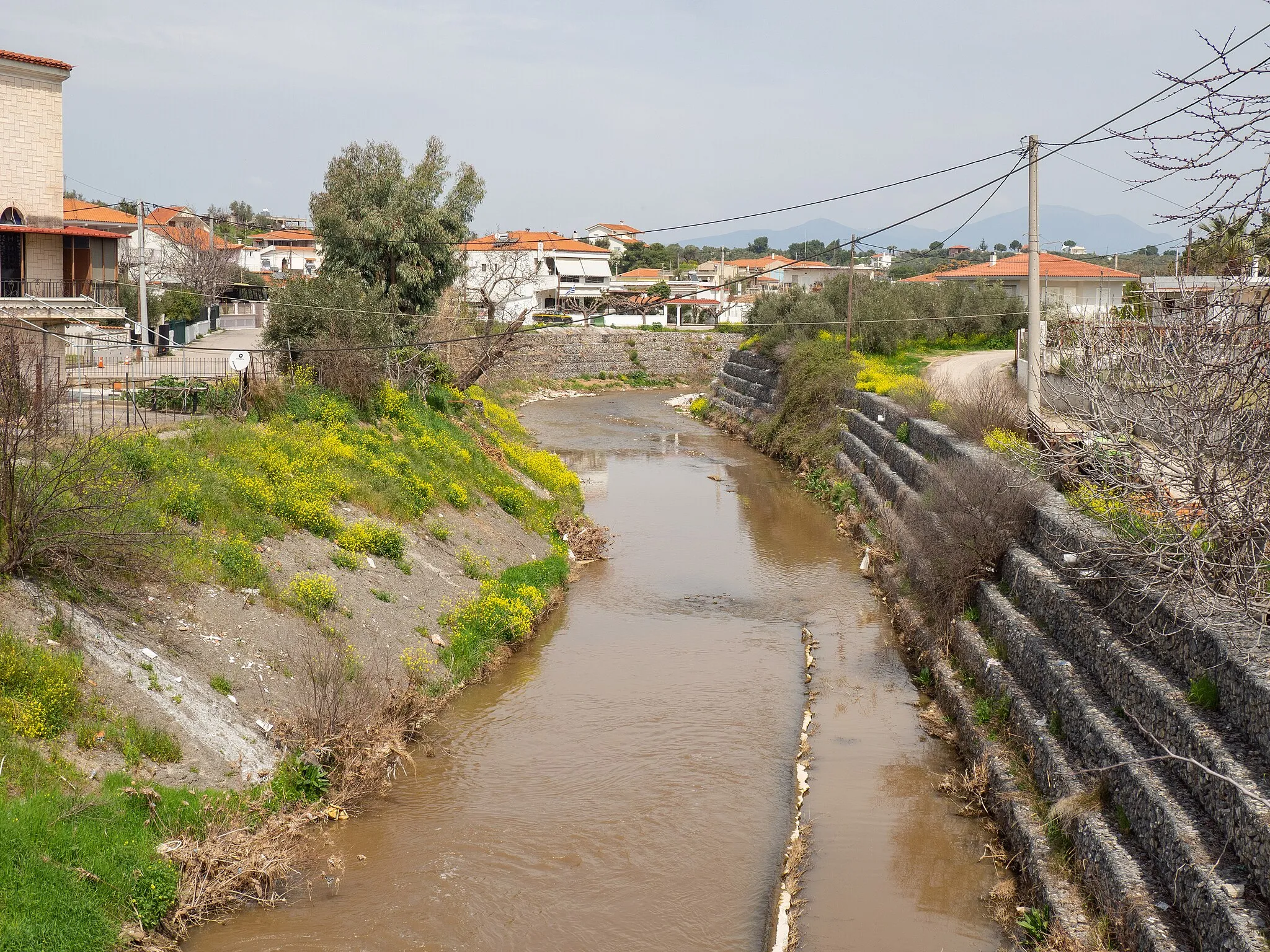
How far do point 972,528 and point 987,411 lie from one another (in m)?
6.80

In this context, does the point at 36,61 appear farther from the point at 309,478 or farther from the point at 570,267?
the point at 570,267

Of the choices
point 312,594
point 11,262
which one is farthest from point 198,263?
point 312,594

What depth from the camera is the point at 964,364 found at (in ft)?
149

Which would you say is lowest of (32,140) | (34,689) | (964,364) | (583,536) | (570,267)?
(583,536)

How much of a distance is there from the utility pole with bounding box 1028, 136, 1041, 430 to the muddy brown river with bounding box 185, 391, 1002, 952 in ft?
16.9

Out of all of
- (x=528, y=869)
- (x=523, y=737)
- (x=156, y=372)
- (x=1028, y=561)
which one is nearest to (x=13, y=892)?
(x=528, y=869)

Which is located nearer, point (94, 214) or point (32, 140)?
point (32, 140)

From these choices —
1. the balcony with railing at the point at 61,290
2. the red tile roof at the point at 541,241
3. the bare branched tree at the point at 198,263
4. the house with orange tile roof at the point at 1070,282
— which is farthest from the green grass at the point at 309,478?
the red tile roof at the point at 541,241

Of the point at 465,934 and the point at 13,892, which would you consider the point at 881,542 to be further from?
the point at 13,892

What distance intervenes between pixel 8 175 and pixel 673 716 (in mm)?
28182

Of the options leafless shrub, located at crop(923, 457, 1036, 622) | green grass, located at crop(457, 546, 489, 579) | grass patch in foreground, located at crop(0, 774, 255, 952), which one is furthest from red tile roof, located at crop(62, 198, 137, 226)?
grass patch in foreground, located at crop(0, 774, 255, 952)

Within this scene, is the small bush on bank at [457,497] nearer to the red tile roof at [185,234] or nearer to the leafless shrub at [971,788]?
the leafless shrub at [971,788]

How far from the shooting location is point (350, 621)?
16.7 metres

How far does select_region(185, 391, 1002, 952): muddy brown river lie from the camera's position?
11273 mm
